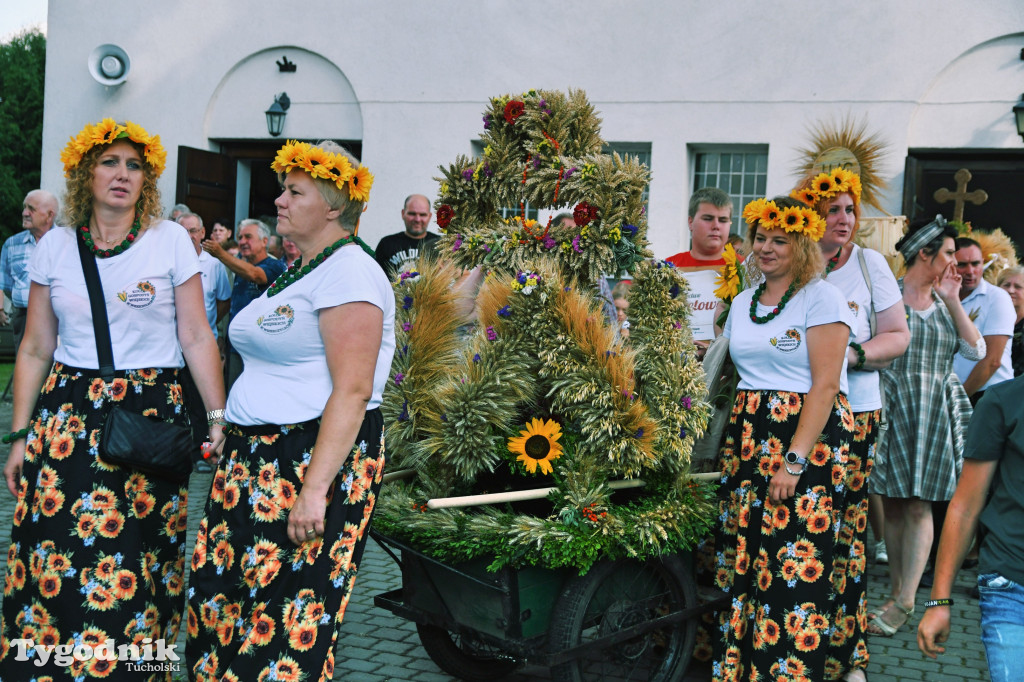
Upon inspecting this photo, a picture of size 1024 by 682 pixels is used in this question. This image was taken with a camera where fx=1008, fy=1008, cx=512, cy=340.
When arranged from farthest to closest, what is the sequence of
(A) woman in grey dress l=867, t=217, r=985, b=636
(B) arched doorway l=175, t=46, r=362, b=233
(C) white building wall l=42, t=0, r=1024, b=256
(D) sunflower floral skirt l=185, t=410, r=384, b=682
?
(B) arched doorway l=175, t=46, r=362, b=233
(C) white building wall l=42, t=0, r=1024, b=256
(A) woman in grey dress l=867, t=217, r=985, b=636
(D) sunflower floral skirt l=185, t=410, r=384, b=682

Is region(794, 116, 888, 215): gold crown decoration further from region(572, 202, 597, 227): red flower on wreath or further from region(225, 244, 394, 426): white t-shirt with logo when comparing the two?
region(225, 244, 394, 426): white t-shirt with logo

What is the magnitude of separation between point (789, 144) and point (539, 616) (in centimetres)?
752

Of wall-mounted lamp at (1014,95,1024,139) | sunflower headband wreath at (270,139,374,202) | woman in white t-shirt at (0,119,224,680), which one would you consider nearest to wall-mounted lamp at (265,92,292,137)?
wall-mounted lamp at (1014,95,1024,139)

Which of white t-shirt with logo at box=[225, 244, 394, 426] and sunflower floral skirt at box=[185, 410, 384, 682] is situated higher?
white t-shirt with logo at box=[225, 244, 394, 426]

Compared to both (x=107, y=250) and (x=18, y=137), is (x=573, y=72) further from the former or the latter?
(x=18, y=137)

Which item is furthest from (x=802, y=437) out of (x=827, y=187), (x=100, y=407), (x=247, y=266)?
(x=247, y=266)

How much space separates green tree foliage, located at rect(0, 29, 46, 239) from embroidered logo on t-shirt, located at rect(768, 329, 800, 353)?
30.7 metres

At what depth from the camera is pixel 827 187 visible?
4.14 m

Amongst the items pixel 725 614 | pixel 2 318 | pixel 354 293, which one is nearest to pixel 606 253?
pixel 354 293

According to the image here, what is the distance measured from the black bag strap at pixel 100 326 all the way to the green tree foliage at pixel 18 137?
1182 inches

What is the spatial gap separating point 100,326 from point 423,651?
2058 mm

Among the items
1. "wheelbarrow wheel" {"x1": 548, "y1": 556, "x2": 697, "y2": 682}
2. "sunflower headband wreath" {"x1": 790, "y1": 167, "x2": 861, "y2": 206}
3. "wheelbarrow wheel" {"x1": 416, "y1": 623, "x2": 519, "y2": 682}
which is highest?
"sunflower headband wreath" {"x1": 790, "y1": 167, "x2": 861, "y2": 206}

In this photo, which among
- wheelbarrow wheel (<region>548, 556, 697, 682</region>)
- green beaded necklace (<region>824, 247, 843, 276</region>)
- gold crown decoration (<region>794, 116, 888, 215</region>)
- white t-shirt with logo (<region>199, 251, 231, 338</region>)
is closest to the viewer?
wheelbarrow wheel (<region>548, 556, 697, 682</region>)

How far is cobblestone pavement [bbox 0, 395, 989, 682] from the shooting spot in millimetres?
4172
